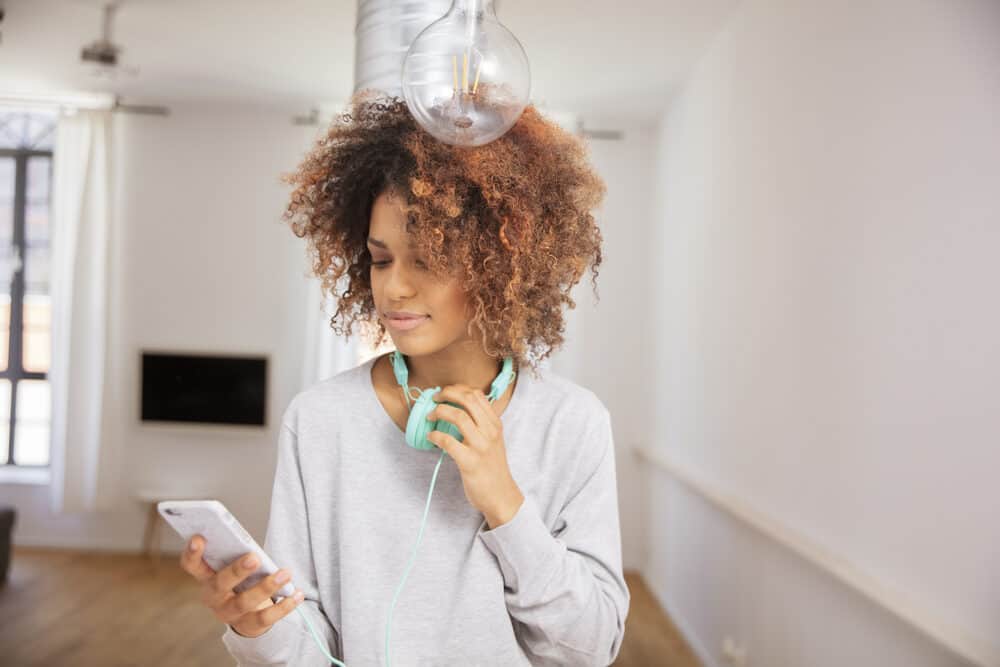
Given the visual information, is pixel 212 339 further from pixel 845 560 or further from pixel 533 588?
pixel 533 588

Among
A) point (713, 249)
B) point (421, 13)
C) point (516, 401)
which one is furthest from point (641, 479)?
point (516, 401)

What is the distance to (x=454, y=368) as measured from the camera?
3.69 feet

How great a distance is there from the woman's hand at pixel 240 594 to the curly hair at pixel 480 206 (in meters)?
0.40

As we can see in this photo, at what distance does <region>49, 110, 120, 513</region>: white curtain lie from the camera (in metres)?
4.93

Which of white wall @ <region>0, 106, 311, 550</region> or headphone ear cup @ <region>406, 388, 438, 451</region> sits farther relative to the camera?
white wall @ <region>0, 106, 311, 550</region>

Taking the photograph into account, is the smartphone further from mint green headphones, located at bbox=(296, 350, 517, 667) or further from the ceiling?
the ceiling

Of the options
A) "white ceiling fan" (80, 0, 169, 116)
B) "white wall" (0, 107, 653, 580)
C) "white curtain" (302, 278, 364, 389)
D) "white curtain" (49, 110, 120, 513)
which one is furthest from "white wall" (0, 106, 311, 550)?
"white ceiling fan" (80, 0, 169, 116)

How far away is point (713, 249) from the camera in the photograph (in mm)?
3574

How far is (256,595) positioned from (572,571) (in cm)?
37

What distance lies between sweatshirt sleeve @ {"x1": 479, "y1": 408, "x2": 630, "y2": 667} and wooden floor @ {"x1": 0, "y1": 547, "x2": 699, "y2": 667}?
2.74 meters

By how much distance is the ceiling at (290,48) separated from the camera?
135 inches

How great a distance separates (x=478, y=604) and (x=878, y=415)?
1347 mm

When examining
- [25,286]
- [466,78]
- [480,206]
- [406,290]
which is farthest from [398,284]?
[25,286]

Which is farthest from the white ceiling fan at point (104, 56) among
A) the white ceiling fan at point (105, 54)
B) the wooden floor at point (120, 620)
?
the wooden floor at point (120, 620)
